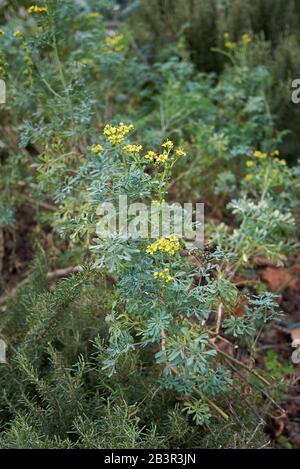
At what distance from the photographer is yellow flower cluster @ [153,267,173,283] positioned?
5.15ft

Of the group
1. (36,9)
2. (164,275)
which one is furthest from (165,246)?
(36,9)

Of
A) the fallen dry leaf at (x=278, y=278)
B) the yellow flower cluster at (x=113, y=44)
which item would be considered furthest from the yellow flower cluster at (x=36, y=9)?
the fallen dry leaf at (x=278, y=278)

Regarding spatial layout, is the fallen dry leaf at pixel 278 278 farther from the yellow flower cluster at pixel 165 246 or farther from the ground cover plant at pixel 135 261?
the yellow flower cluster at pixel 165 246

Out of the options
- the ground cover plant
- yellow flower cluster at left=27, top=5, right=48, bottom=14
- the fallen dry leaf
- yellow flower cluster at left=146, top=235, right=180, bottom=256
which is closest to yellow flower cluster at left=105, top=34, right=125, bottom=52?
the ground cover plant

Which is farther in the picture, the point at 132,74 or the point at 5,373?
the point at 132,74

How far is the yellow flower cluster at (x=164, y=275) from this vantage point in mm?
1569

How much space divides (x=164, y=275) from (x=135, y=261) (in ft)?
0.44

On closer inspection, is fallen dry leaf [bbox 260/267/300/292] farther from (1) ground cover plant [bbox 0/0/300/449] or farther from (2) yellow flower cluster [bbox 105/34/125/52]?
(2) yellow flower cluster [bbox 105/34/125/52]

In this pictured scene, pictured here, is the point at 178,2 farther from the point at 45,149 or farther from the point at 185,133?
the point at 45,149

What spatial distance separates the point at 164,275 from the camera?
158 centimetres

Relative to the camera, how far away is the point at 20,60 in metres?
3.12

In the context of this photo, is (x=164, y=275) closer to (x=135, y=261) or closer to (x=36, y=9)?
(x=135, y=261)

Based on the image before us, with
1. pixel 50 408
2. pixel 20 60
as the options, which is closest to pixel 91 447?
pixel 50 408
